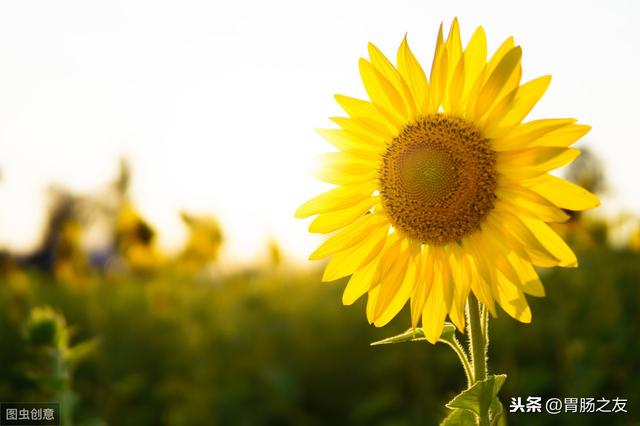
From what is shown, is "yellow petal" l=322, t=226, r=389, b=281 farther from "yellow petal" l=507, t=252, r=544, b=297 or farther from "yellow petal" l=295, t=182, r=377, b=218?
"yellow petal" l=507, t=252, r=544, b=297

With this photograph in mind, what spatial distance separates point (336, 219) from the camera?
1528mm

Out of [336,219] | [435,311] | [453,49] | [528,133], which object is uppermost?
[453,49]

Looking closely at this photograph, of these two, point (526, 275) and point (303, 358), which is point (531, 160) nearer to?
point (526, 275)

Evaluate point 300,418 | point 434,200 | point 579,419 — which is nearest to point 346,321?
point 300,418

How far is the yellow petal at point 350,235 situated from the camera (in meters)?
1.50

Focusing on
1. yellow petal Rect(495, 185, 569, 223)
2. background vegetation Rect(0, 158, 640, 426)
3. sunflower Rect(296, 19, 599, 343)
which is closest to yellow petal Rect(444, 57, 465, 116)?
sunflower Rect(296, 19, 599, 343)

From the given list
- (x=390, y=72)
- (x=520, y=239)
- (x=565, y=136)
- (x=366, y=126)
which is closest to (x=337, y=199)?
(x=366, y=126)

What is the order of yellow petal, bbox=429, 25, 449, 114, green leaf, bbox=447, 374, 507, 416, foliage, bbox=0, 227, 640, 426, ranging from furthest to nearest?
foliage, bbox=0, 227, 640, 426 < yellow petal, bbox=429, 25, 449, 114 < green leaf, bbox=447, 374, 507, 416

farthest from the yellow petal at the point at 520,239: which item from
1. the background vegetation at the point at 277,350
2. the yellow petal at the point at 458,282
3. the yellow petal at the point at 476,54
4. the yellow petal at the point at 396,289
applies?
the background vegetation at the point at 277,350

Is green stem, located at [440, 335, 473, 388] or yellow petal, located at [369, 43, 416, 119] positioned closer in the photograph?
green stem, located at [440, 335, 473, 388]

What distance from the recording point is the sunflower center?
1.46 m

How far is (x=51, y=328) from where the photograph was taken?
2.47m

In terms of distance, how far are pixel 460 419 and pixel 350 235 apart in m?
0.50

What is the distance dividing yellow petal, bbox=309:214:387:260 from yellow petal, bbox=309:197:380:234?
0.02m
